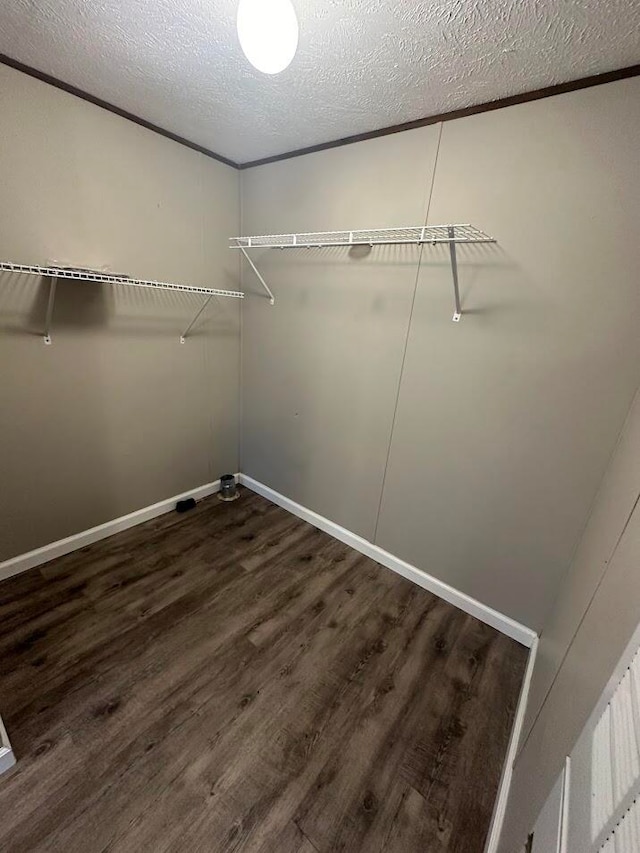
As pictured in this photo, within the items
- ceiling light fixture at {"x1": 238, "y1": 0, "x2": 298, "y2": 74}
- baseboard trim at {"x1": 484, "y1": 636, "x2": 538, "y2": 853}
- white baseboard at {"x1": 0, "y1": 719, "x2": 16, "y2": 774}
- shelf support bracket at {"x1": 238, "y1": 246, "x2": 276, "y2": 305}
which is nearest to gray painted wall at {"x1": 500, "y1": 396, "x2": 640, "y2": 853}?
baseboard trim at {"x1": 484, "y1": 636, "x2": 538, "y2": 853}

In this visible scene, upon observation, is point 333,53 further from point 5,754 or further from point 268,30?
point 5,754

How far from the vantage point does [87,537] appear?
218 cm

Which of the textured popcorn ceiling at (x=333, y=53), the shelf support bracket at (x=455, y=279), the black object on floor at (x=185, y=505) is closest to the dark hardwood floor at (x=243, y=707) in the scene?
→ the black object on floor at (x=185, y=505)

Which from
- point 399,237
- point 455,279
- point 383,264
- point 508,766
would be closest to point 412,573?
point 508,766

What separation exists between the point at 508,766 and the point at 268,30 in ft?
7.89

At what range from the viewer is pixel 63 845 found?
103 centimetres

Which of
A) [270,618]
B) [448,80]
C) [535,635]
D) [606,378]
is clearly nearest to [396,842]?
[270,618]

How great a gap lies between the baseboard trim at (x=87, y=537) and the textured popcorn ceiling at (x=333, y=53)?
2306mm

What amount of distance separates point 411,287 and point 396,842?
215 cm

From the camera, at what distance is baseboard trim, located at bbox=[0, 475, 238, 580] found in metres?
1.92

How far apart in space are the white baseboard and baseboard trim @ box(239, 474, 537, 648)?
69.0 inches

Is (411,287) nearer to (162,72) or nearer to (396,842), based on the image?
(162,72)

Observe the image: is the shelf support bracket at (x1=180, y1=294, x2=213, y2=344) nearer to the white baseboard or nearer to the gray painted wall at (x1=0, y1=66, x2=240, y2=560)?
the gray painted wall at (x1=0, y1=66, x2=240, y2=560)

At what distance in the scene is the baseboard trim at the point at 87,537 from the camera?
1.92 m
